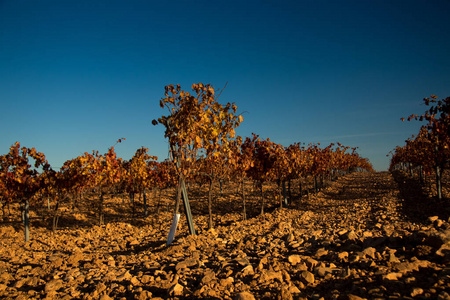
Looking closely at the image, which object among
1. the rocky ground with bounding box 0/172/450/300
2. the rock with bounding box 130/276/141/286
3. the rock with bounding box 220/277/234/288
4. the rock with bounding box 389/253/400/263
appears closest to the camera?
the rocky ground with bounding box 0/172/450/300

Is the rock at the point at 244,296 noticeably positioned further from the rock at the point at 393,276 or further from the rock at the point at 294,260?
the rock at the point at 393,276

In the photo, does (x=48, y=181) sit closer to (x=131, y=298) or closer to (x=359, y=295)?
(x=131, y=298)

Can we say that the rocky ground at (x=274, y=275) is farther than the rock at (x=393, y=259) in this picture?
No

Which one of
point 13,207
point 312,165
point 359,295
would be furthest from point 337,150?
point 13,207

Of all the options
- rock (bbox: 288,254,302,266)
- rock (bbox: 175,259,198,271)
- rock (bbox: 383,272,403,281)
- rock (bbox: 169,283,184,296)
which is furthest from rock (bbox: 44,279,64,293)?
rock (bbox: 383,272,403,281)

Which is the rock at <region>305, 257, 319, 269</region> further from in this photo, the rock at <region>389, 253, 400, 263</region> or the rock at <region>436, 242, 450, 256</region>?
the rock at <region>436, 242, 450, 256</region>

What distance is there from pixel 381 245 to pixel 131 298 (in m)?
4.25

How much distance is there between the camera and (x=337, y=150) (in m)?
33.5

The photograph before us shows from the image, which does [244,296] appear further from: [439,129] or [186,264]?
[439,129]

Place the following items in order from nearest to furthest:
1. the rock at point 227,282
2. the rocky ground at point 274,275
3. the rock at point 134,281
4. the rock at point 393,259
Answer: the rocky ground at point 274,275
the rock at point 227,282
the rock at point 393,259
the rock at point 134,281

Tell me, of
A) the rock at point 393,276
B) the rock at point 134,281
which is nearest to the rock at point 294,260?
the rock at point 393,276

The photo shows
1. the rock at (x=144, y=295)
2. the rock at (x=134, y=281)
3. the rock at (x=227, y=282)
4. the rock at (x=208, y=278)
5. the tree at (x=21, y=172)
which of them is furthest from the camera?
the tree at (x=21, y=172)

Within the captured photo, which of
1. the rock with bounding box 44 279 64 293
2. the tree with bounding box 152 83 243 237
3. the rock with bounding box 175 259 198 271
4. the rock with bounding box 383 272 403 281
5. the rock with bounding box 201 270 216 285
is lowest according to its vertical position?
the rock with bounding box 44 279 64 293

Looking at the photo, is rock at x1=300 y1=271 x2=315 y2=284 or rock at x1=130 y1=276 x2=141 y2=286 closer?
rock at x1=300 y1=271 x2=315 y2=284
